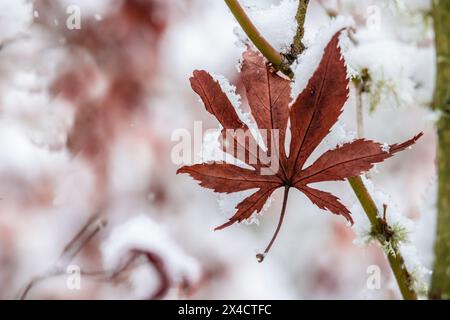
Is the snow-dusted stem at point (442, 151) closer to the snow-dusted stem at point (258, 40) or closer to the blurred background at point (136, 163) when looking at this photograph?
the snow-dusted stem at point (258, 40)

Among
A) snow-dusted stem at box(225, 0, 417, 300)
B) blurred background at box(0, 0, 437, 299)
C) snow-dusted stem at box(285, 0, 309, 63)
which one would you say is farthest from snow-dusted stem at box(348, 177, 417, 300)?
blurred background at box(0, 0, 437, 299)

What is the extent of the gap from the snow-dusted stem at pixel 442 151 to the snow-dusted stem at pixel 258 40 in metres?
0.27

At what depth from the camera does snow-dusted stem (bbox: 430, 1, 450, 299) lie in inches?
18.8

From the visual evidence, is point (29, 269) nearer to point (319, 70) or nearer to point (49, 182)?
point (49, 182)

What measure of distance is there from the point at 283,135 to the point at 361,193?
8 cm

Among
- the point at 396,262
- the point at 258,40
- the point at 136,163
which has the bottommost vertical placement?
the point at 396,262

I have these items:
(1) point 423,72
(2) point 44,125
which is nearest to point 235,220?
(1) point 423,72

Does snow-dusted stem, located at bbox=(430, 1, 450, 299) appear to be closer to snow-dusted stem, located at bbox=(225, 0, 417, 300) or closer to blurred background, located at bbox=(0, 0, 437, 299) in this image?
snow-dusted stem, located at bbox=(225, 0, 417, 300)

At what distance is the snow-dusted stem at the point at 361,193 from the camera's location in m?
0.31

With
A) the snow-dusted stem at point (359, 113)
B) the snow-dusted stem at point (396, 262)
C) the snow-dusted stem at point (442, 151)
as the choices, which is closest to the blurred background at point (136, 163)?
the snow-dusted stem at point (442, 151)

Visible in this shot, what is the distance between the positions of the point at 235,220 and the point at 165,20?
1770 mm

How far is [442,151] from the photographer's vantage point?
535mm

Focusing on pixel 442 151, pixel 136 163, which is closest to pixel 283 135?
pixel 442 151

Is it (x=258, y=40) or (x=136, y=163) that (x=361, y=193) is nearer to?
(x=258, y=40)
